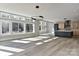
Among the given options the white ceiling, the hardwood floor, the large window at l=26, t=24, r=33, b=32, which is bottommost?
the hardwood floor

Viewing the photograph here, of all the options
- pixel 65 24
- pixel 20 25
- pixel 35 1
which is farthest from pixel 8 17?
pixel 65 24

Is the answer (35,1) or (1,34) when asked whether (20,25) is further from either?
(35,1)

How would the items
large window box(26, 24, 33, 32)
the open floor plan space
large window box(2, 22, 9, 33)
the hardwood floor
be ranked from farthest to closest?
large window box(26, 24, 33, 32) < large window box(2, 22, 9, 33) < the open floor plan space < the hardwood floor

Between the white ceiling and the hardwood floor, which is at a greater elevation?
the white ceiling

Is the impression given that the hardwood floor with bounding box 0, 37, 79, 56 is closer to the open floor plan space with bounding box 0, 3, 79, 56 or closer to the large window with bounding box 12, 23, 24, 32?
the open floor plan space with bounding box 0, 3, 79, 56

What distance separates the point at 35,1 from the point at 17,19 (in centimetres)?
1023

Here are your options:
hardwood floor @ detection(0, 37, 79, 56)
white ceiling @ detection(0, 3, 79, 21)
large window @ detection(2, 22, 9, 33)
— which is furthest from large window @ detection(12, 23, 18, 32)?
hardwood floor @ detection(0, 37, 79, 56)

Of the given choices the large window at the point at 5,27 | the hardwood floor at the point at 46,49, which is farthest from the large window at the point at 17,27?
the hardwood floor at the point at 46,49

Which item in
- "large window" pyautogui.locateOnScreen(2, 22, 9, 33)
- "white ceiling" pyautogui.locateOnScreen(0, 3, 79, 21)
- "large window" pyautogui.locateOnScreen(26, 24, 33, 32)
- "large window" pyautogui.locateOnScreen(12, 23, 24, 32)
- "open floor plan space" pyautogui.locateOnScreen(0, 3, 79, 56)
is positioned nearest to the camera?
"white ceiling" pyautogui.locateOnScreen(0, 3, 79, 21)

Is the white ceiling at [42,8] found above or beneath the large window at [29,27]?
above

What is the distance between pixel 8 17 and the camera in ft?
44.8

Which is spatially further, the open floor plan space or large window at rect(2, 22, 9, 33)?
large window at rect(2, 22, 9, 33)

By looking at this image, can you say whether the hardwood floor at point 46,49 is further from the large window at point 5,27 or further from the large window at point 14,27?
the large window at point 14,27

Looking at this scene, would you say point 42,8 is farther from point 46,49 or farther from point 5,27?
point 5,27
